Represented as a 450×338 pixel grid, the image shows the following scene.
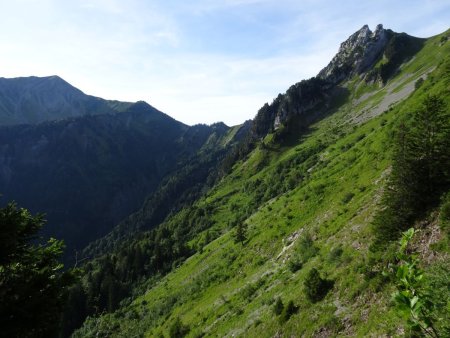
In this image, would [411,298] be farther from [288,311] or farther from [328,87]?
[328,87]

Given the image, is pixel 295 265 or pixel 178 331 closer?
pixel 295 265

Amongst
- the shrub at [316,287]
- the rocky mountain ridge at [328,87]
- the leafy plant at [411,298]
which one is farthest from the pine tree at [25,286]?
the rocky mountain ridge at [328,87]

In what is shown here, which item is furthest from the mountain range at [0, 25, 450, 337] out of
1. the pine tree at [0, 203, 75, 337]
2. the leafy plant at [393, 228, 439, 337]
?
the pine tree at [0, 203, 75, 337]

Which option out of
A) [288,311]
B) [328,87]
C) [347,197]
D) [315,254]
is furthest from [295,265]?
[328,87]

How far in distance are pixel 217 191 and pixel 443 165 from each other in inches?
5557

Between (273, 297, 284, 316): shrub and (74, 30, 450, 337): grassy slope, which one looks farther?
(273, 297, 284, 316): shrub

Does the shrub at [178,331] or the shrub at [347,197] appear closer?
the shrub at [347,197]

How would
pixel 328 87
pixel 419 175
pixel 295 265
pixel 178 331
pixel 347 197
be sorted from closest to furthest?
pixel 419 175, pixel 295 265, pixel 347 197, pixel 178 331, pixel 328 87

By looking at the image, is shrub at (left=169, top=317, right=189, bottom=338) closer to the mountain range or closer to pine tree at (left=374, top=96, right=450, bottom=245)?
the mountain range

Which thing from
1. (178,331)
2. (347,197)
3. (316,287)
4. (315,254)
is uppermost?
(347,197)

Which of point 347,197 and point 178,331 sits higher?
point 347,197

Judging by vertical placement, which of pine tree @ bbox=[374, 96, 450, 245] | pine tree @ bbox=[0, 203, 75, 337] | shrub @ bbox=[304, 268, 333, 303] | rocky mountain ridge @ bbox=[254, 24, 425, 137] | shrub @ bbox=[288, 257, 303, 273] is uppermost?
rocky mountain ridge @ bbox=[254, 24, 425, 137]

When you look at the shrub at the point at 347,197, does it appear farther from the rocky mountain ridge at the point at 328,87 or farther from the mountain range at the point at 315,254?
the rocky mountain ridge at the point at 328,87

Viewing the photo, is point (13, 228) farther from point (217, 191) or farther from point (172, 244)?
point (217, 191)
